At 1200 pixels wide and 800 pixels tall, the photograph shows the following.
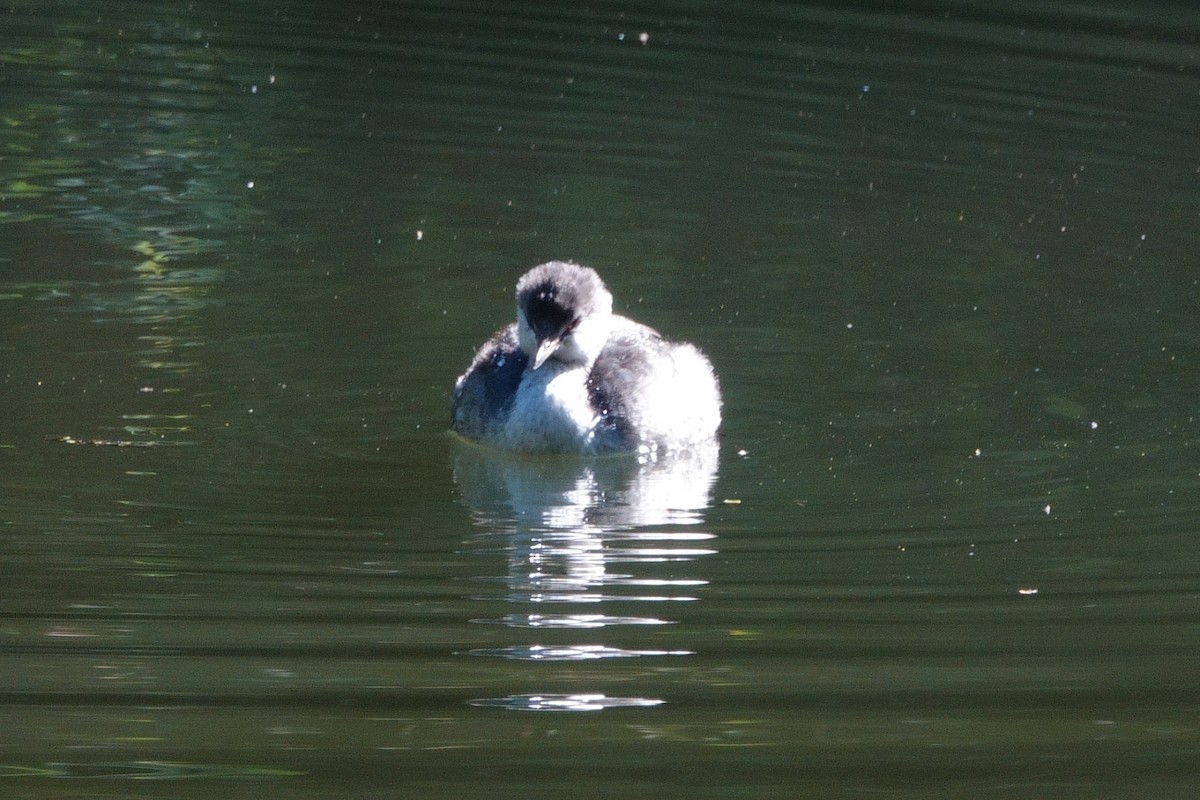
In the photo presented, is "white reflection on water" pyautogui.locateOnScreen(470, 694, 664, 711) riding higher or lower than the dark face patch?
lower

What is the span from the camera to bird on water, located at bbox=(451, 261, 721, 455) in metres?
9.90

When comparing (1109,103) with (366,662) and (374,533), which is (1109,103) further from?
(366,662)

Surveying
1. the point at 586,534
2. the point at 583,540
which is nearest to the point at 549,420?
the point at 586,534

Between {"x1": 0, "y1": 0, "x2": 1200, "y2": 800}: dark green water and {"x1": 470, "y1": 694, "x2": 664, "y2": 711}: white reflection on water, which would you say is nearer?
{"x1": 0, "y1": 0, "x2": 1200, "y2": 800}: dark green water

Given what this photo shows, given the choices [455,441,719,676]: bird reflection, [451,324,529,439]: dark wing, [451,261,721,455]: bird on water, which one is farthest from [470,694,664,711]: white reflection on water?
[451,324,529,439]: dark wing

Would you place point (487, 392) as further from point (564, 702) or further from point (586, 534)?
point (564, 702)

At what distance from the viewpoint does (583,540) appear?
829 cm

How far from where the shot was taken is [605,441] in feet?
32.7

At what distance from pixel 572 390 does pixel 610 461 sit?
363mm

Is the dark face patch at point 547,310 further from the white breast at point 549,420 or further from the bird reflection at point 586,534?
the bird reflection at point 586,534

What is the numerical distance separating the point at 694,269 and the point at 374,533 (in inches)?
185

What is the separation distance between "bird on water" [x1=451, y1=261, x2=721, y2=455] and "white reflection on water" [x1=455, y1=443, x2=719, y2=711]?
10cm

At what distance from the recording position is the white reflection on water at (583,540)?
6.74 metres

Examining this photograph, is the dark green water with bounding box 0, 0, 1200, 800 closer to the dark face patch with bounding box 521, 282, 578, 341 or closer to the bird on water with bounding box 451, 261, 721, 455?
the bird on water with bounding box 451, 261, 721, 455
